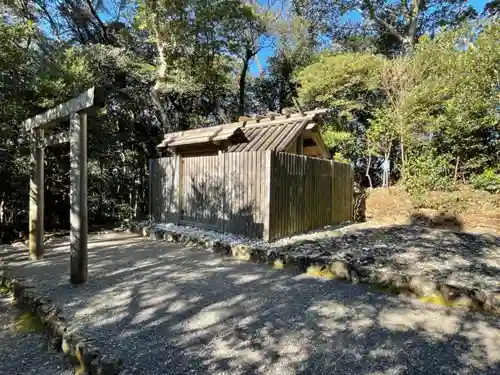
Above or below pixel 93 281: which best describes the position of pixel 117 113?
above

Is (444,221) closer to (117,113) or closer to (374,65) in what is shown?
(374,65)

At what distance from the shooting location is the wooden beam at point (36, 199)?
518 cm

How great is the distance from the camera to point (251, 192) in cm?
641

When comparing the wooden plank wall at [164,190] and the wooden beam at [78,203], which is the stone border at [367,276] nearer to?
the wooden plank wall at [164,190]

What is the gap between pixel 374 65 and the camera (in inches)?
449

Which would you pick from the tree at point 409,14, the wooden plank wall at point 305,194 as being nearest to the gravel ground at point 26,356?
the wooden plank wall at point 305,194

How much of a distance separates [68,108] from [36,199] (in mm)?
1921

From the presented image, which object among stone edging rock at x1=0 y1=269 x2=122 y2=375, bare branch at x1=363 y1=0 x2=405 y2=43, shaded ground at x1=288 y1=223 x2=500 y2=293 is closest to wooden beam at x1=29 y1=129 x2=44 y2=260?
stone edging rock at x1=0 y1=269 x2=122 y2=375

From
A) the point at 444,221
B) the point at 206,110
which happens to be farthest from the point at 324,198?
the point at 206,110

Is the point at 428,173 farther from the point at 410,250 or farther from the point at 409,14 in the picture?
the point at 409,14

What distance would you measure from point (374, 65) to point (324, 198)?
623cm

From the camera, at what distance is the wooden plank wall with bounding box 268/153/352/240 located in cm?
621

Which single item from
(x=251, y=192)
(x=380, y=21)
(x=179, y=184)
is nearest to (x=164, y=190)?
(x=179, y=184)

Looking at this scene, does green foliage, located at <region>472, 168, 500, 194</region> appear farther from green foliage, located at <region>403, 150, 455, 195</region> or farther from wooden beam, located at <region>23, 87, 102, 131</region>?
wooden beam, located at <region>23, 87, 102, 131</region>
